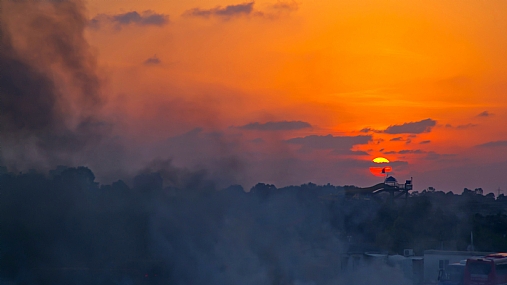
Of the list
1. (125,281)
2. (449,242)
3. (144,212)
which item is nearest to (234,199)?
(144,212)

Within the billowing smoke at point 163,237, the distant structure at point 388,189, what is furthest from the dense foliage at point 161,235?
the distant structure at point 388,189

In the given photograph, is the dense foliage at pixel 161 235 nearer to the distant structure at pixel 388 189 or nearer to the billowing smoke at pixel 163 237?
the billowing smoke at pixel 163 237

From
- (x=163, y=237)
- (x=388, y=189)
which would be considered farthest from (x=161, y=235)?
(x=388, y=189)

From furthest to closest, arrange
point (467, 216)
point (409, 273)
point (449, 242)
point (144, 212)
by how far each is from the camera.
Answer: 1. point (467, 216)
2. point (449, 242)
3. point (409, 273)
4. point (144, 212)

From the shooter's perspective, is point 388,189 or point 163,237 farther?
point 388,189

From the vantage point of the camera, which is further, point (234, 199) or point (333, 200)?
point (333, 200)

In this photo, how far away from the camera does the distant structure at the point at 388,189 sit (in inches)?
2628

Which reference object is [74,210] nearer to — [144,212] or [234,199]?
[144,212]

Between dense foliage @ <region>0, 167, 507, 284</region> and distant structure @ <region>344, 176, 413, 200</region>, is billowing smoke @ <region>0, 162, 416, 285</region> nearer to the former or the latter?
dense foliage @ <region>0, 167, 507, 284</region>

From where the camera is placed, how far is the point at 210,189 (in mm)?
39969

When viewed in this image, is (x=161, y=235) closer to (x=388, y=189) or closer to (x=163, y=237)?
(x=163, y=237)

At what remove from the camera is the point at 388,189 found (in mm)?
67938

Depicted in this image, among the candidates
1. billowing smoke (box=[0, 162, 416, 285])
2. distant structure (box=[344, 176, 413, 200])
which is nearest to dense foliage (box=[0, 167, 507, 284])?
billowing smoke (box=[0, 162, 416, 285])

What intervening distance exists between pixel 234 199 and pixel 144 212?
579 cm
